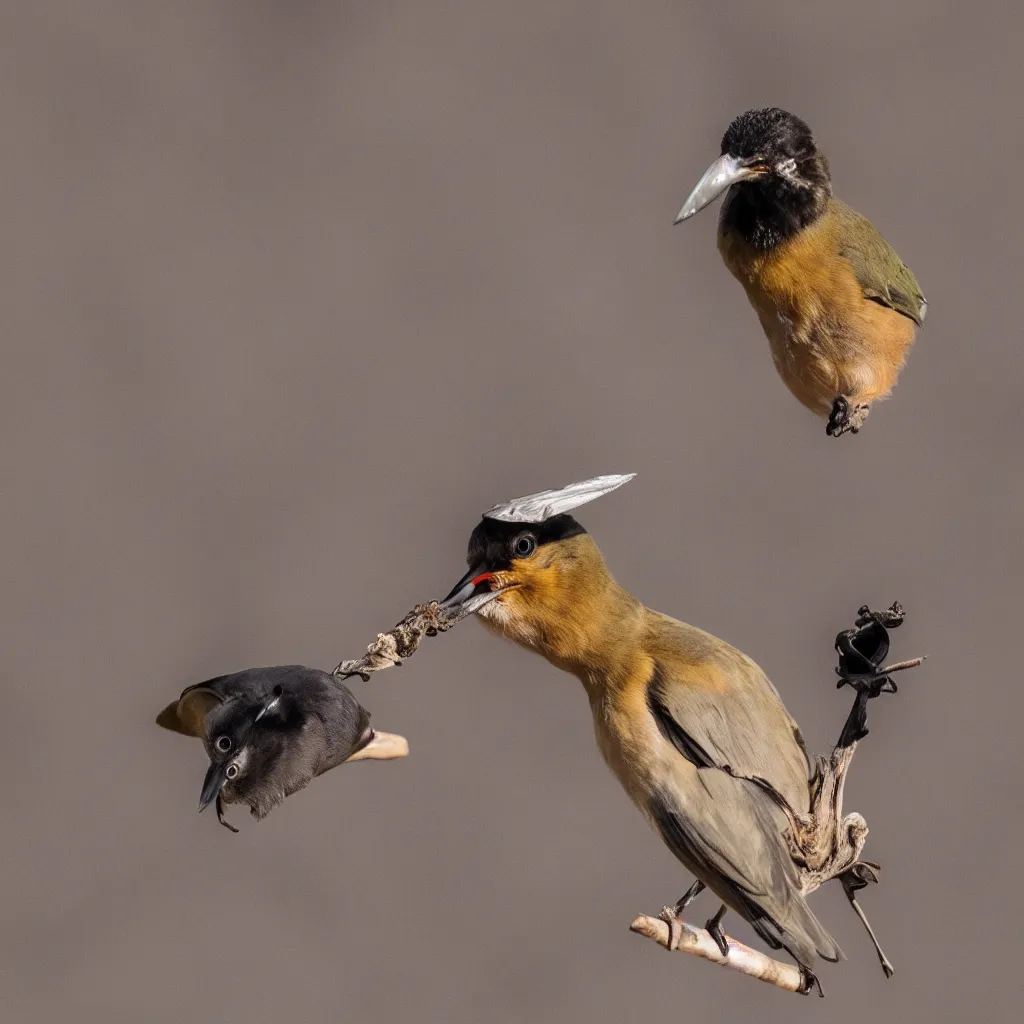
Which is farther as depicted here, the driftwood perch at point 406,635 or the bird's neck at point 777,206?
the bird's neck at point 777,206

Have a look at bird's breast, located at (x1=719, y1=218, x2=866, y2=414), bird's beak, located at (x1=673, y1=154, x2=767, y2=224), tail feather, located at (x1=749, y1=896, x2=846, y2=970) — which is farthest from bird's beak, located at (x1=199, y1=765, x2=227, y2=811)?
bird's breast, located at (x1=719, y1=218, x2=866, y2=414)

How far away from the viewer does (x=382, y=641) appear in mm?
2180

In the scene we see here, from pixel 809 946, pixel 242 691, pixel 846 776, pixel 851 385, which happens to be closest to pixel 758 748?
pixel 846 776

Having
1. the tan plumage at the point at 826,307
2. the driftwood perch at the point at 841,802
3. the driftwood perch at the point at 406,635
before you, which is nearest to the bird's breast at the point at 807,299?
the tan plumage at the point at 826,307

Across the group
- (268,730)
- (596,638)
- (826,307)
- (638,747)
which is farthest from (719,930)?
(826,307)

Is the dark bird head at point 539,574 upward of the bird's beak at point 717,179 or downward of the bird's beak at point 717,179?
downward

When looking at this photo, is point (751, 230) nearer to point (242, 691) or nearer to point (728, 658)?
point (728, 658)

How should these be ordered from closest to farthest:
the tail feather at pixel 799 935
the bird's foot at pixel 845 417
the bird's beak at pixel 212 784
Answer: the bird's beak at pixel 212 784
the tail feather at pixel 799 935
the bird's foot at pixel 845 417

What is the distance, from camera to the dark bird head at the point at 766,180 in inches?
88.0

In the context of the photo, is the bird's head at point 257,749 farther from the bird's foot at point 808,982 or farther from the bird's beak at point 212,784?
the bird's foot at point 808,982

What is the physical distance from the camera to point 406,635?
2172mm

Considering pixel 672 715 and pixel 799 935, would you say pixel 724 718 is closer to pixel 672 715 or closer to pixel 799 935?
pixel 672 715

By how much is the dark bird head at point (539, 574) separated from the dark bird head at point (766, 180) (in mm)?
433

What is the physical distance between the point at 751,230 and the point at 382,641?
0.82 metres
